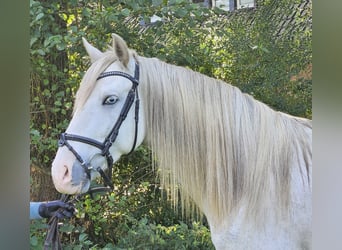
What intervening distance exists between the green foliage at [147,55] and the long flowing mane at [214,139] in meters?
0.12

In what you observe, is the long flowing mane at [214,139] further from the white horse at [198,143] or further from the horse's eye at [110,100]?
the horse's eye at [110,100]

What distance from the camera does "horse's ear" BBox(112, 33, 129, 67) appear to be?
156cm

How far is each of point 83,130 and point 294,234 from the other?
958mm

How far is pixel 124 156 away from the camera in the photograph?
1625 millimetres

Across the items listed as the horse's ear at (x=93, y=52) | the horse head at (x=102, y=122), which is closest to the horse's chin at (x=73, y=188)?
the horse head at (x=102, y=122)

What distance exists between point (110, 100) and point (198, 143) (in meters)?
0.38

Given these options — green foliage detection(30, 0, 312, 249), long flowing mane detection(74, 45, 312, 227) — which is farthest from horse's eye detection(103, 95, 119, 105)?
green foliage detection(30, 0, 312, 249)

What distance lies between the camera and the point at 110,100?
155 cm

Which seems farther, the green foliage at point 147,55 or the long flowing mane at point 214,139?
the green foliage at point 147,55

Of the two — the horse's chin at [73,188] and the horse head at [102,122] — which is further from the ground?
the horse head at [102,122]

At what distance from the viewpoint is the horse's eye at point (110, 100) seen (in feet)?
5.06

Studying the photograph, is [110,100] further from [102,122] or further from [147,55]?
[147,55]
